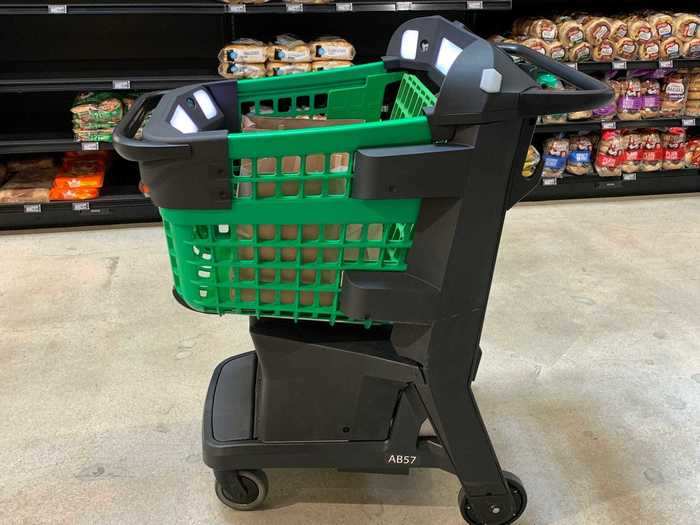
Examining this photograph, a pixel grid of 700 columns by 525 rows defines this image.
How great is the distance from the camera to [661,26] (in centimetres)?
365

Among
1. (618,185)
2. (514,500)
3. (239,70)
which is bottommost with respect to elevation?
(618,185)

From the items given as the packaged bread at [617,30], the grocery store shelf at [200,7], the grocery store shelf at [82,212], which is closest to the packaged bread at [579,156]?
the packaged bread at [617,30]

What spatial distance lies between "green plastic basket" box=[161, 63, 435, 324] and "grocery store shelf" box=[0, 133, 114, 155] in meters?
2.35

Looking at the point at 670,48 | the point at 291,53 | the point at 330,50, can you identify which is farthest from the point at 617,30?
the point at 291,53

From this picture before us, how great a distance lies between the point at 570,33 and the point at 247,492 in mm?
3145

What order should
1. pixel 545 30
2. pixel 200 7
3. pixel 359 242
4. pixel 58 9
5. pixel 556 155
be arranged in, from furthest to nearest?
pixel 556 155 < pixel 545 30 < pixel 200 7 < pixel 58 9 < pixel 359 242

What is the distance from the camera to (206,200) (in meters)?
1.11

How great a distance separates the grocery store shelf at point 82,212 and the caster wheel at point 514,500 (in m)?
2.47

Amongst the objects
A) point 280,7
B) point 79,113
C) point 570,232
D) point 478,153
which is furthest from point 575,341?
point 79,113

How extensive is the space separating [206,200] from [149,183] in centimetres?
11

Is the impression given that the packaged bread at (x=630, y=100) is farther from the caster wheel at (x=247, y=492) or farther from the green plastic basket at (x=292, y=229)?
the caster wheel at (x=247, y=492)

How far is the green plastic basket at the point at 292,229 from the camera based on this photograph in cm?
109

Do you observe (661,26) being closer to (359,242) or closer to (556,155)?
(556,155)

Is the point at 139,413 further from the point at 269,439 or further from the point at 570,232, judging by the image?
the point at 570,232
